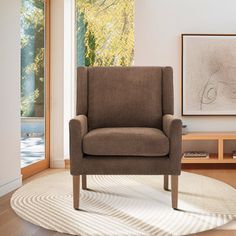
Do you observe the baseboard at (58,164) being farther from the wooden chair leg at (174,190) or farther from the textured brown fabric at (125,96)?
the wooden chair leg at (174,190)

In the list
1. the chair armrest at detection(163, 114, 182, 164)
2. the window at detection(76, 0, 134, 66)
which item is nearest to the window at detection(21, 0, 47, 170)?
the window at detection(76, 0, 134, 66)

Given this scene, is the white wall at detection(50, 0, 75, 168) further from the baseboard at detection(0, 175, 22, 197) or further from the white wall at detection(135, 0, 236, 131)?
the baseboard at detection(0, 175, 22, 197)

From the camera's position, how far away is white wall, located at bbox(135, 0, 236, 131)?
415cm

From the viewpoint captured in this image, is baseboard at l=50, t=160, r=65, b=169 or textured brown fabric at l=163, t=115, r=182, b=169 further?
baseboard at l=50, t=160, r=65, b=169

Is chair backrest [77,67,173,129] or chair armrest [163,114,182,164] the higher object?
chair backrest [77,67,173,129]

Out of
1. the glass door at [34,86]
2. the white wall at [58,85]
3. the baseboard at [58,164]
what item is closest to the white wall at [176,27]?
the white wall at [58,85]

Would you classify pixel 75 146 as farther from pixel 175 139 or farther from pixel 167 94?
pixel 167 94

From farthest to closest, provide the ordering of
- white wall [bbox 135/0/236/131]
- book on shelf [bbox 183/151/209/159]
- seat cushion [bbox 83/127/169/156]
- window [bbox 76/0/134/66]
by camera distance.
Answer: window [bbox 76/0/134/66] → white wall [bbox 135/0/236/131] → book on shelf [bbox 183/151/209/159] → seat cushion [bbox 83/127/169/156]

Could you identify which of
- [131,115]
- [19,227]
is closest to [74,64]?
[131,115]

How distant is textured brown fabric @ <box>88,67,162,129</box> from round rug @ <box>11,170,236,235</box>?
1.80 feet

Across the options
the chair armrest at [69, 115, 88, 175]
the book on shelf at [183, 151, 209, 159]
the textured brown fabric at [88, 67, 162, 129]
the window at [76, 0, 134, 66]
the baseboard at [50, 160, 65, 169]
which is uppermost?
the window at [76, 0, 134, 66]

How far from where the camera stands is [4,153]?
285 cm

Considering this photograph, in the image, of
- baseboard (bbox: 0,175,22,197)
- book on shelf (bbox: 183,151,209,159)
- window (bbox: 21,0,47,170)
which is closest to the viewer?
baseboard (bbox: 0,175,22,197)

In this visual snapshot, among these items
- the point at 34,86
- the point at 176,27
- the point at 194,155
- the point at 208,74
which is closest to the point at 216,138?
the point at 194,155
